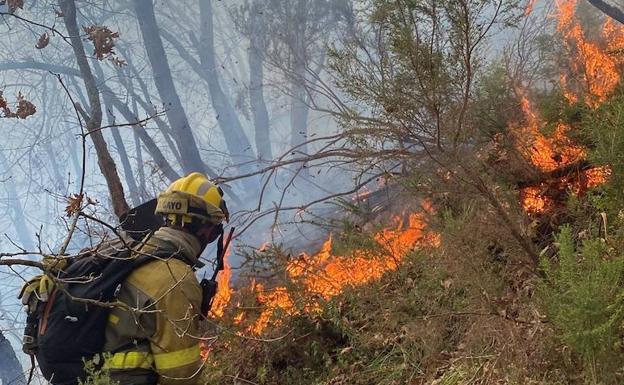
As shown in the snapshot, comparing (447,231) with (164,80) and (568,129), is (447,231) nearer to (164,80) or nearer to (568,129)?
(568,129)

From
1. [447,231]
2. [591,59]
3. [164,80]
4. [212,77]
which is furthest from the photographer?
[212,77]

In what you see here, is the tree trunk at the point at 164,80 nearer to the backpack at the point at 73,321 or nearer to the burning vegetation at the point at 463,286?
the burning vegetation at the point at 463,286

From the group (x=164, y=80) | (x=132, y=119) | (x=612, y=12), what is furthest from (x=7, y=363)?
(x=164, y=80)

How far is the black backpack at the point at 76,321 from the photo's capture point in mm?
2854

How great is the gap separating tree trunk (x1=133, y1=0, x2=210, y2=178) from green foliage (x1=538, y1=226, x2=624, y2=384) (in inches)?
623

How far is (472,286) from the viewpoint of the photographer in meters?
3.57

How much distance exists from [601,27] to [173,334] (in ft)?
25.8

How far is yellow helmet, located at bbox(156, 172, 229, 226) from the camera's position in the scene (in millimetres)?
3373

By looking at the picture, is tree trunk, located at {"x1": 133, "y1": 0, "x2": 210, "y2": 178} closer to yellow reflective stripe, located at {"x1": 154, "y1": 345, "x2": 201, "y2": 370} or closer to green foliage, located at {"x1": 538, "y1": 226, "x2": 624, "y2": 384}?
yellow reflective stripe, located at {"x1": 154, "y1": 345, "x2": 201, "y2": 370}

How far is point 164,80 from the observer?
19812 mm

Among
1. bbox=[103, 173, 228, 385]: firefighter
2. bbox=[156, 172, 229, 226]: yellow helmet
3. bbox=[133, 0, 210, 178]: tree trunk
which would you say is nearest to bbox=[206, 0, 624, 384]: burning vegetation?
bbox=[103, 173, 228, 385]: firefighter

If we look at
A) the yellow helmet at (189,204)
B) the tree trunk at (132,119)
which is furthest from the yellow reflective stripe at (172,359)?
the tree trunk at (132,119)

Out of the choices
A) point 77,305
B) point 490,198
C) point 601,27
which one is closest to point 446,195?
point 490,198

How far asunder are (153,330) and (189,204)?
79 centimetres
